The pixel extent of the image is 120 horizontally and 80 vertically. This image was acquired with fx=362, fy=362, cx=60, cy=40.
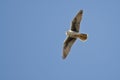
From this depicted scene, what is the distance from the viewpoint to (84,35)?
32.0 meters

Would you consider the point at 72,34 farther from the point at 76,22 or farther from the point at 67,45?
the point at 67,45

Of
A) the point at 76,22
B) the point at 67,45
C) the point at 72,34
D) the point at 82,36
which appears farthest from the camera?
the point at 67,45

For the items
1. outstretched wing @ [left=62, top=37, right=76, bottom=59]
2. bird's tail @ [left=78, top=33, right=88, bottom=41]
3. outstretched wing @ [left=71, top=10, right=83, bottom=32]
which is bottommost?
outstretched wing @ [left=62, top=37, right=76, bottom=59]

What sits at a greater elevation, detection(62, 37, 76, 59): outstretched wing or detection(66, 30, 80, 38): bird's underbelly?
detection(66, 30, 80, 38): bird's underbelly

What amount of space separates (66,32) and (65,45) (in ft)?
6.54

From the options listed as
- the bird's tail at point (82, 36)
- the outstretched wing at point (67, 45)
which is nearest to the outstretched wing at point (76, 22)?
the bird's tail at point (82, 36)

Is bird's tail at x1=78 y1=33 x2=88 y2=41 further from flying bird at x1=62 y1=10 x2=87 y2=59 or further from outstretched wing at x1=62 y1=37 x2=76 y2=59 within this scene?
outstretched wing at x1=62 y1=37 x2=76 y2=59

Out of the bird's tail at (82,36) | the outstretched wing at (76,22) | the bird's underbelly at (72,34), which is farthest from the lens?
the outstretched wing at (76,22)

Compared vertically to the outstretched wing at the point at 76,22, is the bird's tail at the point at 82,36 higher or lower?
lower

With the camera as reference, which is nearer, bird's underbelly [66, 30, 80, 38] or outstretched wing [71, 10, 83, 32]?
bird's underbelly [66, 30, 80, 38]

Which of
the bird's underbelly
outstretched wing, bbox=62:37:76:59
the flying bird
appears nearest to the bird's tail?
the flying bird

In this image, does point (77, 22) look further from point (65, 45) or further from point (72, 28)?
point (65, 45)

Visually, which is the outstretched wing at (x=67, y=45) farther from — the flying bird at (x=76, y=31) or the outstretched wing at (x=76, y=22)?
the outstretched wing at (x=76, y=22)

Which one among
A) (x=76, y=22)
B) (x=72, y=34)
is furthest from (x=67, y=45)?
(x=76, y=22)
